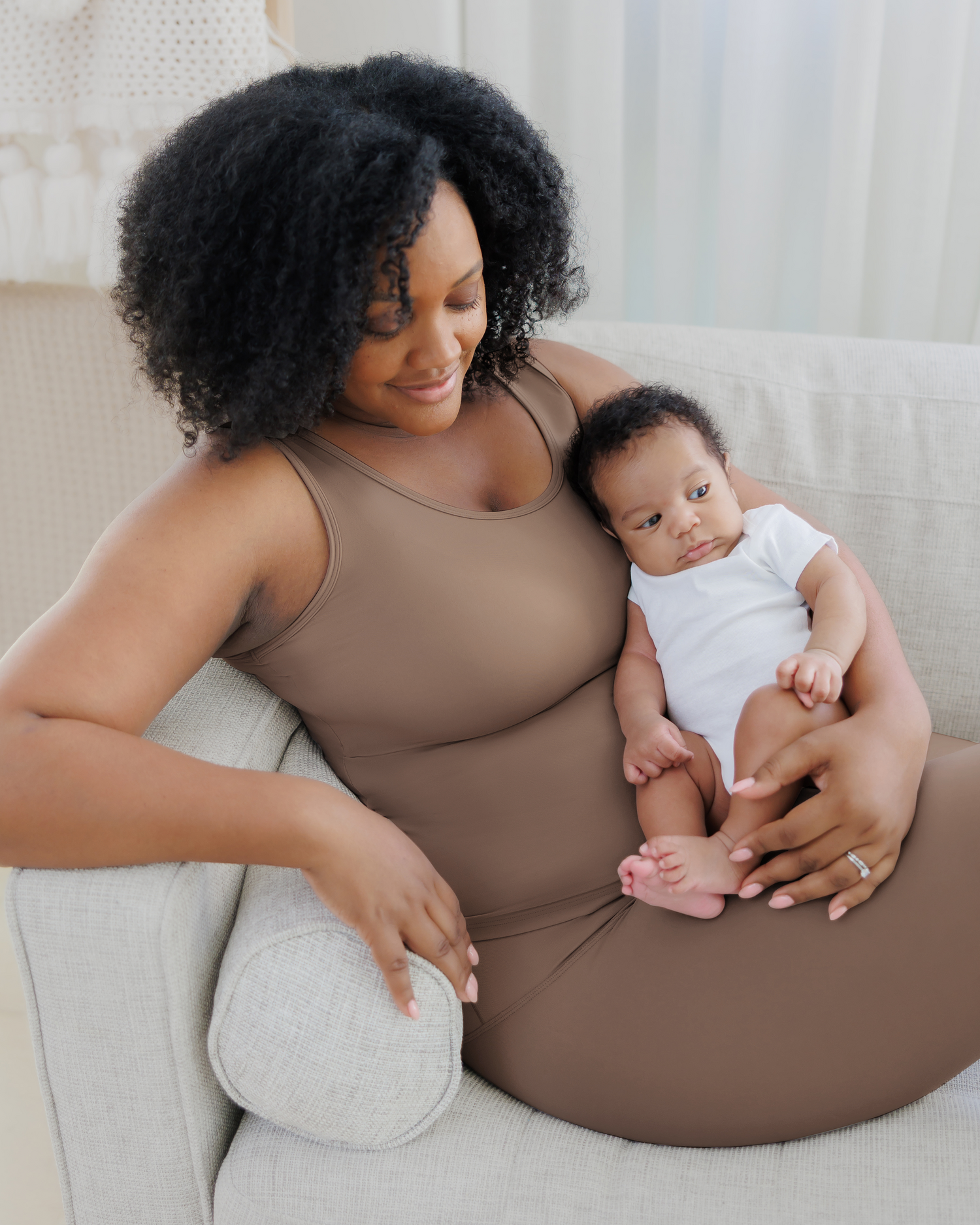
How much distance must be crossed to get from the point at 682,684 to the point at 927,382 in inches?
25.9

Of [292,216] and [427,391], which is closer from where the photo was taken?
[292,216]

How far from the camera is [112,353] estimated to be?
180 centimetres

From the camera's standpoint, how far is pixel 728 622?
104 cm

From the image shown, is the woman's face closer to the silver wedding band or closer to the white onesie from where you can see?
the white onesie

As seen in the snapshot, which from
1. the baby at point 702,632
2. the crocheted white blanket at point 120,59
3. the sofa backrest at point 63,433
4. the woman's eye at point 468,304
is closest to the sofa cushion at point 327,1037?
the baby at point 702,632

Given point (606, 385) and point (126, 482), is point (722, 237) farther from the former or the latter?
point (126, 482)

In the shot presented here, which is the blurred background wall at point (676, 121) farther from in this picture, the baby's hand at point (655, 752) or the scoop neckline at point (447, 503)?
the baby's hand at point (655, 752)

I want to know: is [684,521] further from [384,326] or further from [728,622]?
[384,326]

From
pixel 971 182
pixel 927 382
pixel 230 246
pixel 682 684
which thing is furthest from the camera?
pixel 971 182

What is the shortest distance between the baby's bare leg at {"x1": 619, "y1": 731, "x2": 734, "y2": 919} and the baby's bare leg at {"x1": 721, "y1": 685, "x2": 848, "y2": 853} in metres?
0.04

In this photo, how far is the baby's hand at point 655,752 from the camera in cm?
97

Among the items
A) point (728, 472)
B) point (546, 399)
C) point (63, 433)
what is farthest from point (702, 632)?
point (63, 433)

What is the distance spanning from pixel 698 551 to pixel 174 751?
578 mm

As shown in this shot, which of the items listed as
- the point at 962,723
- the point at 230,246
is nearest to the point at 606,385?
the point at 230,246
